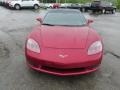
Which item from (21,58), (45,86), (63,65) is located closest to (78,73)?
(63,65)

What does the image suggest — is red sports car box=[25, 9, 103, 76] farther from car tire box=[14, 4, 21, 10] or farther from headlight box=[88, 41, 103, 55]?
car tire box=[14, 4, 21, 10]

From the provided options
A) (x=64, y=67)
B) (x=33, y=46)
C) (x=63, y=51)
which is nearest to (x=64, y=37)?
(x=63, y=51)

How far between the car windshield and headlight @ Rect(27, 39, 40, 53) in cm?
137

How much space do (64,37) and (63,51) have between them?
57 centimetres

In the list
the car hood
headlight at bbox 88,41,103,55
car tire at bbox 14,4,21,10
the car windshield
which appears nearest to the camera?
headlight at bbox 88,41,103,55

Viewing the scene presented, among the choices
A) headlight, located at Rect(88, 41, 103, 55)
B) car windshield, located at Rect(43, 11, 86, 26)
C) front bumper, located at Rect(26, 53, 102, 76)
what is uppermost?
car windshield, located at Rect(43, 11, 86, 26)

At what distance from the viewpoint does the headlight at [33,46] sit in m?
5.41

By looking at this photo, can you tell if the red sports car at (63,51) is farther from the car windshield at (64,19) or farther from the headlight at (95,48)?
the car windshield at (64,19)

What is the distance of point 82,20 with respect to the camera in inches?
284

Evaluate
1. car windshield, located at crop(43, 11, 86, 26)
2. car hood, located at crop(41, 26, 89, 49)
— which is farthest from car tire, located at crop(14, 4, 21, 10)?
car hood, located at crop(41, 26, 89, 49)

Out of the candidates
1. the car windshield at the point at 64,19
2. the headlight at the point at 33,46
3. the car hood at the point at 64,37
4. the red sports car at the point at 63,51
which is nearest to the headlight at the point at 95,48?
the red sports car at the point at 63,51

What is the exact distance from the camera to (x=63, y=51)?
17.6ft

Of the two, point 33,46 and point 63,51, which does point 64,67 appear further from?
point 33,46

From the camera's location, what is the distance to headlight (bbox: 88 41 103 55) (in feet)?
17.7
